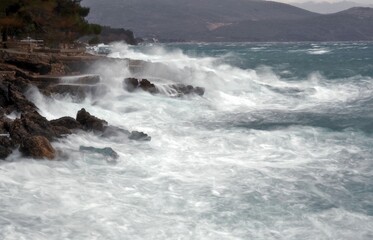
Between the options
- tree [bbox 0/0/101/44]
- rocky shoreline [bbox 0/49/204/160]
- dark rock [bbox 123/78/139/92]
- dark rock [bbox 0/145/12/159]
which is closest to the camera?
Answer: dark rock [bbox 0/145/12/159]

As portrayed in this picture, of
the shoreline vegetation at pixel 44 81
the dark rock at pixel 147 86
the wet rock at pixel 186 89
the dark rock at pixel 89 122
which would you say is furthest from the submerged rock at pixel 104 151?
the wet rock at pixel 186 89

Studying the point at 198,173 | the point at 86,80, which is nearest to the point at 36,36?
the point at 86,80

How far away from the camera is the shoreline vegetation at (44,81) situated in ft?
37.8

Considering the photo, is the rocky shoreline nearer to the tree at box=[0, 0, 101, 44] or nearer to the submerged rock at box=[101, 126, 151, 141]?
the submerged rock at box=[101, 126, 151, 141]

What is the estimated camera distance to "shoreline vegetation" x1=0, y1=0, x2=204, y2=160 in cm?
1151

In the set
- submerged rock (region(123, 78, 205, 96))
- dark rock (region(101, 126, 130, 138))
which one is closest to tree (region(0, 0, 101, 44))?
submerged rock (region(123, 78, 205, 96))

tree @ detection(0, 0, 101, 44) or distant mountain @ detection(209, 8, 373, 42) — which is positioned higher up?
distant mountain @ detection(209, 8, 373, 42)

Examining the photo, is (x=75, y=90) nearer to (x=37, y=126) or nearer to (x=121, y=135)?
(x=121, y=135)

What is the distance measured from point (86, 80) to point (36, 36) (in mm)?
10402

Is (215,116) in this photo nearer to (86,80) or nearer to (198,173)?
(86,80)

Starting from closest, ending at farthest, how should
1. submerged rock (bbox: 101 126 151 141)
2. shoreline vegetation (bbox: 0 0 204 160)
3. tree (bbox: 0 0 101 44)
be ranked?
shoreline vegetation (bbox: 0 0 204 160) < submerged rock (bbox: 101 126 151 141) < tree (bbox: 0 0 101 44)

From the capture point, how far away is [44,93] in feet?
55.7

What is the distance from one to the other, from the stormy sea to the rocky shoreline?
12.9 inches

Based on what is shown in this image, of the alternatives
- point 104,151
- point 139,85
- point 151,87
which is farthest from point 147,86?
point 104,151
